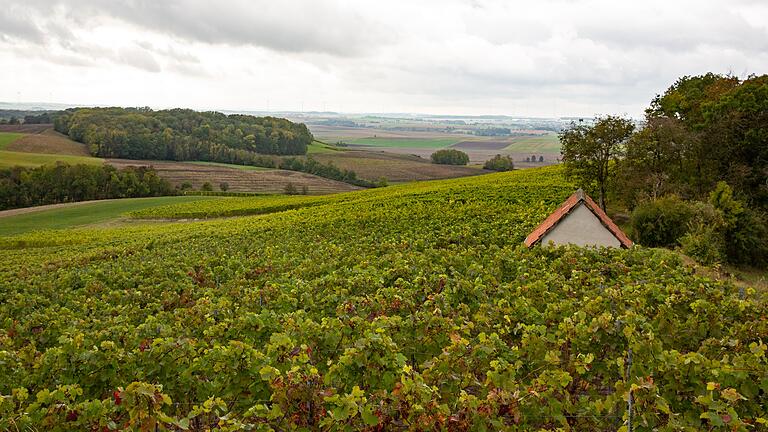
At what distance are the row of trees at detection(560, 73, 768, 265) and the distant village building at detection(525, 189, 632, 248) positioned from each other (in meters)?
8.28

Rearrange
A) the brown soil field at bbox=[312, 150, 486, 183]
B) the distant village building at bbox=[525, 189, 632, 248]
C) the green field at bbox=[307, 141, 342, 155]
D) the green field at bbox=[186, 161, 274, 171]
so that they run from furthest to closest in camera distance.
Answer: the green field at bbox=[307, 141, 342, 155], the green field at bbox=[186, 161, 274, 171], the brown soil field at bbox=[312, 150, 486, 183], the distant village building at bbox=[525, 189, 632, 248]

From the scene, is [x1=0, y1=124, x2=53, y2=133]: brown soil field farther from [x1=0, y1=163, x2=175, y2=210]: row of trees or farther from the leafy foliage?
the leafy foliage

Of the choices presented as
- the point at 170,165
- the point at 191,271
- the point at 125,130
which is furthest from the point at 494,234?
the point at 125,130

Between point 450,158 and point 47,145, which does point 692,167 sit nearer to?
point 450,158

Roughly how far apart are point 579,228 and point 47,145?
→ 111556 millimetres

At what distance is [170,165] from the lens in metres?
98.9

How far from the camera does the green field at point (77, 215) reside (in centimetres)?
5588

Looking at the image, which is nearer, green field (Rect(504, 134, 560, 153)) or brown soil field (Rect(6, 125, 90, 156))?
brown soil field (Rect(6, 125, 90, 156))

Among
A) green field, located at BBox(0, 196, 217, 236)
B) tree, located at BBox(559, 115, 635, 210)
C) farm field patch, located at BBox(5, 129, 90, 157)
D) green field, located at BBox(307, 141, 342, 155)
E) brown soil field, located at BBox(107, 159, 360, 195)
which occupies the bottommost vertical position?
green field, located at BBox(0, 196, 217, 236)

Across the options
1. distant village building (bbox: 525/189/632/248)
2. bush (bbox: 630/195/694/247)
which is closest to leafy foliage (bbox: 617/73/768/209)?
bush (bbox: 630/195/694/247)

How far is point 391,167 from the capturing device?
109 metres

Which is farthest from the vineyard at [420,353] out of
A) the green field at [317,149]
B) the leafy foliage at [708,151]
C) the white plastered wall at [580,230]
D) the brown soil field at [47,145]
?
the green field at [317,149]

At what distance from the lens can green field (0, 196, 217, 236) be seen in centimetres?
5588

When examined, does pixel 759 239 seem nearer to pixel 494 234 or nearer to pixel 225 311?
pixel 494 234
